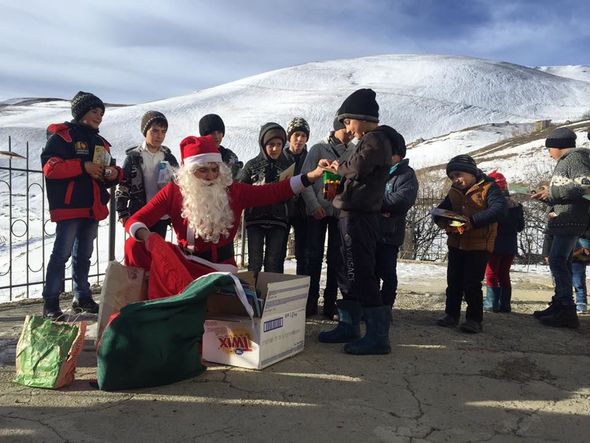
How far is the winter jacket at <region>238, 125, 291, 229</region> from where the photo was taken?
4422 millimetres

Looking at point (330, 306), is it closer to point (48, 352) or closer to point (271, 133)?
point (271, 133)

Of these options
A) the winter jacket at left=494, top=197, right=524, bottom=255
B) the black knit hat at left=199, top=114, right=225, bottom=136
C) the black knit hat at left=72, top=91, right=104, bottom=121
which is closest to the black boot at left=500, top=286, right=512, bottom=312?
the winter jacket at left=494, top=197, right=524, bottom=255

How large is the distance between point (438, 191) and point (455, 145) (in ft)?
55.8

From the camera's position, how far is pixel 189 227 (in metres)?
3.66

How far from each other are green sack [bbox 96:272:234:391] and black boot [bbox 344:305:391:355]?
1.16 metres

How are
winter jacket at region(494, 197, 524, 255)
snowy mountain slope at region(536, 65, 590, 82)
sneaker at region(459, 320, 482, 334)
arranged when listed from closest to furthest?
sneaker at region(459, 320, 482, 334) < winter jacket at region(494, 197, 524, 255) < snowy mountain slope at region(536, 65, 590, 82)

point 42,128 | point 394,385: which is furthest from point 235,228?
point 42,128

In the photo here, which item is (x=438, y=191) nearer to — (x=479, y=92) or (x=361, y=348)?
(x=361, y=348)

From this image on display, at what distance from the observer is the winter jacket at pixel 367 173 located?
A: 11.7 ft

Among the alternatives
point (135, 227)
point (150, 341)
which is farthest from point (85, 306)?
point (150, 341)

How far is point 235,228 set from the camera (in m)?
3.79

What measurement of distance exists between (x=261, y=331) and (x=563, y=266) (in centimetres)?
294

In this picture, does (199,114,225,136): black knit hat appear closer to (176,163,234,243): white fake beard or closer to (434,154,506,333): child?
(176,163,234,243): white fake beard

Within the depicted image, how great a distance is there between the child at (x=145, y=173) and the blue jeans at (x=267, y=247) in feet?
2.48
